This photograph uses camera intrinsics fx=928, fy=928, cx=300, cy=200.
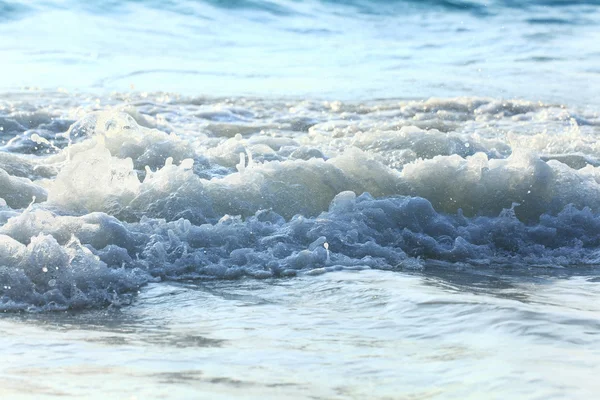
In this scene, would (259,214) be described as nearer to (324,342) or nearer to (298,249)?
(298,249)

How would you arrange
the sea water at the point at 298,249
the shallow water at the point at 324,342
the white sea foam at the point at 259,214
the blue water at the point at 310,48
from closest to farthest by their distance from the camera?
1. the shallow water at the point at 324,342
2. the sea water at the point at 298,249
3. the white sea foam at the point at 259,214
4. the blue water at the point at 310,48

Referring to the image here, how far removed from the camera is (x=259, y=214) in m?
4.99

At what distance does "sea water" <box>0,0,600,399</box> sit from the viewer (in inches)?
105

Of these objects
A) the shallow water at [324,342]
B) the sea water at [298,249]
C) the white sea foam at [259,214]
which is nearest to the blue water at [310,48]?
the sea water at [298,249]

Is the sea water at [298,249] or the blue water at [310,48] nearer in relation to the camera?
the sea water at [298,249]

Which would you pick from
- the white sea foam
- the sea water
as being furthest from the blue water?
the white sea foam

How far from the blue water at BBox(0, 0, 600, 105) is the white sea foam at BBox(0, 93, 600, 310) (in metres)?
5.41

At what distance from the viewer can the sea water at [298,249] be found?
2680mm

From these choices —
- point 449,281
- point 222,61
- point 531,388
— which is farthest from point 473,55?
point 531,388

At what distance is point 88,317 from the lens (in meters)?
3.60

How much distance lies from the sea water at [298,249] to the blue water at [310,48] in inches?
51.2

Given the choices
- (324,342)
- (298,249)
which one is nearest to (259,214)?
(298,249)

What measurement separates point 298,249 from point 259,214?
1.68 ft

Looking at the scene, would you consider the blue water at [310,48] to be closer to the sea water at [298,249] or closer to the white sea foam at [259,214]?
the sea water at [298,249]
